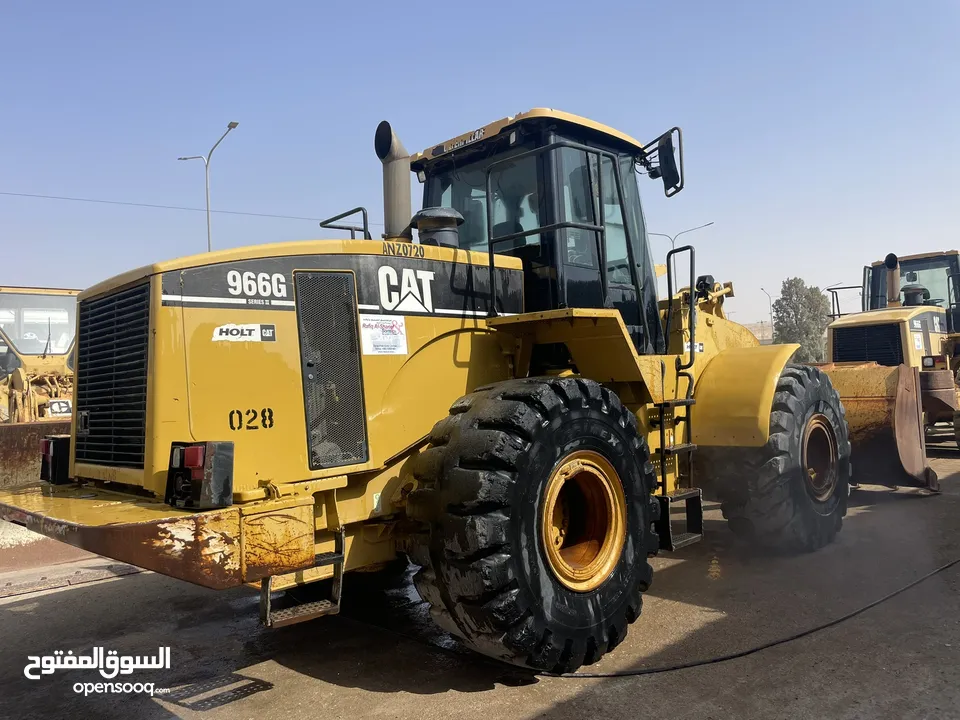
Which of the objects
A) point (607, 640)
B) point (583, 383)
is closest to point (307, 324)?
point (583, 383)

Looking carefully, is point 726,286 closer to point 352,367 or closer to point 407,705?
point 352,367

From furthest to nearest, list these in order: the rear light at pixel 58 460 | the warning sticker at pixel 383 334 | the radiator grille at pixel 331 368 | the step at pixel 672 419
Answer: the step at pixel 672 419 → the rear light at pixel 58 460 → the warning sticker at pixel 383 334 → the radiator grille at pixel 331 368

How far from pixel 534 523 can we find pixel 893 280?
492 inches

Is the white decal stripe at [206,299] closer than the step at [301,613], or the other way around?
the step at [301,613]

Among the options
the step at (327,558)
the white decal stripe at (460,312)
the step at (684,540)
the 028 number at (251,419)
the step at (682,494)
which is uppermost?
the white decal stripe at (460,312)

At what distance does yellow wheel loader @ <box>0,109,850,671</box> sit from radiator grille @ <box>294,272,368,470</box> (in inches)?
0.5

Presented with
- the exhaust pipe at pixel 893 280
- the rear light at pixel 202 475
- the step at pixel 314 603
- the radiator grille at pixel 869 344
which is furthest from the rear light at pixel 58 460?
the exhaust pipe at pixel 893 280

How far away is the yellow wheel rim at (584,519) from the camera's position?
4.01m

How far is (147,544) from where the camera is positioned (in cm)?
308

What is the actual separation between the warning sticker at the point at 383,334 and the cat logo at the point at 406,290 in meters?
0.08

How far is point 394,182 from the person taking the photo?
17.1 feet

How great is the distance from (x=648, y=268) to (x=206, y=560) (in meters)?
4.41

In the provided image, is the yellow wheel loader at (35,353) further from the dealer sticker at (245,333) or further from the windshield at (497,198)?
the dealer sticker at (245,333)

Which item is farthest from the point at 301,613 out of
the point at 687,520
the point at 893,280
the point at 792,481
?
the point at 893,280
